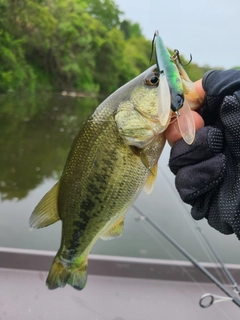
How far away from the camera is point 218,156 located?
1345 millimetres

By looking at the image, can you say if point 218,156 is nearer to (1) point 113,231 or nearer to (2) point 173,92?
(2) point 173,92

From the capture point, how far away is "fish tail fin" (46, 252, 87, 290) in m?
1.83

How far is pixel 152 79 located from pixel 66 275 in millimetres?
1089

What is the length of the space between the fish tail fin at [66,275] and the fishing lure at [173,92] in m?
0.97

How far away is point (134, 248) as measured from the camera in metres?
5.01

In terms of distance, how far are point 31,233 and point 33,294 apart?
2.14m

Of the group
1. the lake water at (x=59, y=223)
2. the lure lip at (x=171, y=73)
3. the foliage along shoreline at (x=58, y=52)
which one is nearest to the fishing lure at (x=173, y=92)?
the lure lip at (x=171, y=73)

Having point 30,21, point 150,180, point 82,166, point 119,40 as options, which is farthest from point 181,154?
point 119,40

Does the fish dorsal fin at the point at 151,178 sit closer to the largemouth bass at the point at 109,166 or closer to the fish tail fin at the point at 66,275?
the largemouth bass at the point at 109,166

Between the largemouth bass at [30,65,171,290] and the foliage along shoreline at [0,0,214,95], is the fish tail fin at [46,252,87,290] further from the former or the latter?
the foliage along shoreline at [0,0,214,95]

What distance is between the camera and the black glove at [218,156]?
130cm

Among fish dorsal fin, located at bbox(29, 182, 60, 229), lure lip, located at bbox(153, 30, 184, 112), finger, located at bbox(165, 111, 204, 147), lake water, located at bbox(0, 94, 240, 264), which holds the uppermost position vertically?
lure lip, located at bbox(153, 30, 184, 112)

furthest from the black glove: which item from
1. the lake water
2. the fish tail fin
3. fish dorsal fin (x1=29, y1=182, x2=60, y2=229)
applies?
the lake water

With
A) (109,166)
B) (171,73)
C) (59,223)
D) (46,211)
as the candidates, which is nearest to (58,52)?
(59,223)
